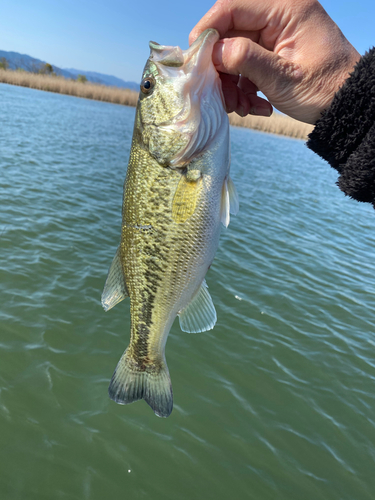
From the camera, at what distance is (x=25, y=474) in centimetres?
336

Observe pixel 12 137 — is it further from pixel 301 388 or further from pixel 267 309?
pixel 301 388

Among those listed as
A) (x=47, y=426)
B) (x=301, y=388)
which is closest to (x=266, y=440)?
(x=301, y=388)

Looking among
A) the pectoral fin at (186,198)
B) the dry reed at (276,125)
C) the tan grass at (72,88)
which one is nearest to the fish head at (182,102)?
the pectoral fin at (186,198)

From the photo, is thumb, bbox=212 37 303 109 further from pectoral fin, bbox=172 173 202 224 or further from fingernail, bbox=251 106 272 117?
pectoral fin, bbox=172 173 202 224

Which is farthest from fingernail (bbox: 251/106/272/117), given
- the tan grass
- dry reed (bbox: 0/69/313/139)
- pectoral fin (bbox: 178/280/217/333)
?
the tan grass

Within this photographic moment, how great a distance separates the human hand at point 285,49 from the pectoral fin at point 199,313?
1.39 meters

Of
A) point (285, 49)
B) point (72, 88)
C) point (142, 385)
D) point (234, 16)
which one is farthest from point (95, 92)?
point (142, 385)

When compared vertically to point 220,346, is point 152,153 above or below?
above

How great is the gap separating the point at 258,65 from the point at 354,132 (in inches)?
30.2

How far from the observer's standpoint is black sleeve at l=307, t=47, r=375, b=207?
7.07 ft

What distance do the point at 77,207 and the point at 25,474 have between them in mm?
7474

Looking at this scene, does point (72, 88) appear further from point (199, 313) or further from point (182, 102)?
point (199, 313)

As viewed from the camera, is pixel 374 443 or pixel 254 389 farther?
pixel 254 389

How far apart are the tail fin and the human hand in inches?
82.1
